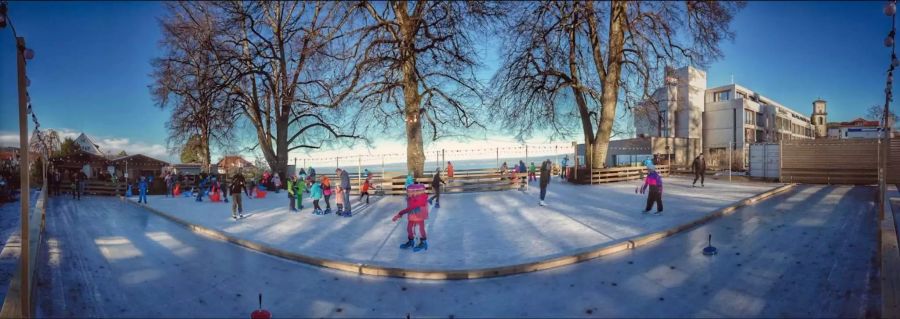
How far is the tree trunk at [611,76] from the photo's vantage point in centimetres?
1940

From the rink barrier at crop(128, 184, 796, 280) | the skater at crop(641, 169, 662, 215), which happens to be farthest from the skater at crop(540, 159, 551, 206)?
the rink barrier at crop(128, 184, 796, 280)

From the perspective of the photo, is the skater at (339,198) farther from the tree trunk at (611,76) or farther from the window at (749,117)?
the window at (749,117)

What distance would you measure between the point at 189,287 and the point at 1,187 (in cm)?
1857

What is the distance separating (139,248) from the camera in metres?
7.59

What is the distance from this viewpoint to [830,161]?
19.0 m

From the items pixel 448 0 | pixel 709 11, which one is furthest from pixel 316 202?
pixel 709 11

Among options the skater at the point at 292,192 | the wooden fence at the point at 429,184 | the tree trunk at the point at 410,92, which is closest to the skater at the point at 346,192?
the skater at the point at 292,192

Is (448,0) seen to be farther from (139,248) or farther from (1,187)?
(1,187)

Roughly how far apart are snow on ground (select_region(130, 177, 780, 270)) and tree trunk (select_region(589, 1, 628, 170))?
7254mm

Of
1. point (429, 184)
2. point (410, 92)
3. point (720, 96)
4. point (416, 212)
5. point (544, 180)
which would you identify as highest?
point (720, 96)

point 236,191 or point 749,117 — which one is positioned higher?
point 749,117

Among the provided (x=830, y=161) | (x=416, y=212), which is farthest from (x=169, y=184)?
(x=830, y=161)

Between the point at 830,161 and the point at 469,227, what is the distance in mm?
22600

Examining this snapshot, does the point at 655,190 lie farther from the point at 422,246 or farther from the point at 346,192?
the point at 346,192
